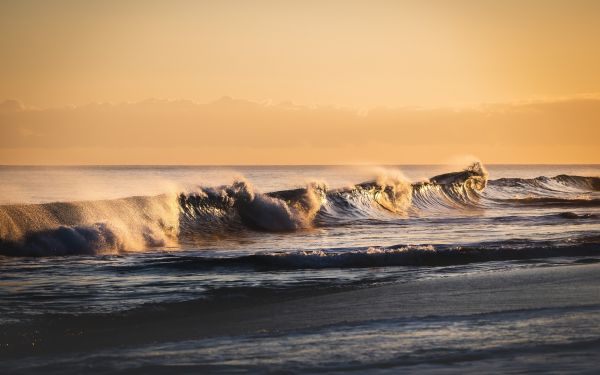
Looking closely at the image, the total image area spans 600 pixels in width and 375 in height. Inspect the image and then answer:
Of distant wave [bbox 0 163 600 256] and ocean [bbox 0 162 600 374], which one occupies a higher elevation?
distant wave [bbox 0 163 600 256]

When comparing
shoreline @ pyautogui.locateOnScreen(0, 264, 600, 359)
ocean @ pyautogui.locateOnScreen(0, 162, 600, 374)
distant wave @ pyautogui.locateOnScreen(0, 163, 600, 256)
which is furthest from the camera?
distant wave @ pyautogui.locateOnScreen(0, 163, 600, 256)

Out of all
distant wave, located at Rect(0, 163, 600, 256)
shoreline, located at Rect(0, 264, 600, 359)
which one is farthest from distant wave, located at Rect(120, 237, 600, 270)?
distant wave, located at Rect(0, 163, 600, 256)

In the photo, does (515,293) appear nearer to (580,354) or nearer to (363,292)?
(363,292)

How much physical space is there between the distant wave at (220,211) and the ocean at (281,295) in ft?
0.25

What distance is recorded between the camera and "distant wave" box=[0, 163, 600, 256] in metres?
17.9

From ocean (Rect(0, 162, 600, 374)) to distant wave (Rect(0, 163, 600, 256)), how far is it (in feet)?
0.25

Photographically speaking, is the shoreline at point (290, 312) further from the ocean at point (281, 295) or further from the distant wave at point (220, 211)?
the distant wave at point (220, 211)

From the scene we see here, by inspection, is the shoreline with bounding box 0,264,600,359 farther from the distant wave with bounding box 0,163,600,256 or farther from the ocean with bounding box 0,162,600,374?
the distant wave with bounding box 0,163,600,256

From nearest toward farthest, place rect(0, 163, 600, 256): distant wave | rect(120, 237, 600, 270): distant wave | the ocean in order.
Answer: the ocean, rect(120, 237, 600, 270): distant wave, rect(0, 163, 600, 256): distant wave

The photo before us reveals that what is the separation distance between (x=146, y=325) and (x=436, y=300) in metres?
3.72

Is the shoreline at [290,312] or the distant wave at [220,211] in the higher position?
the distant wave at [220,211]

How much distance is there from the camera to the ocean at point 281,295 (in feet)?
23.1

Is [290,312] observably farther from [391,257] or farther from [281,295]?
[391,257]

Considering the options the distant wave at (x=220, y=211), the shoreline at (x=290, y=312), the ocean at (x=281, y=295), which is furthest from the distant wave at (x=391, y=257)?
the distant wave at (x=220, y=211)
